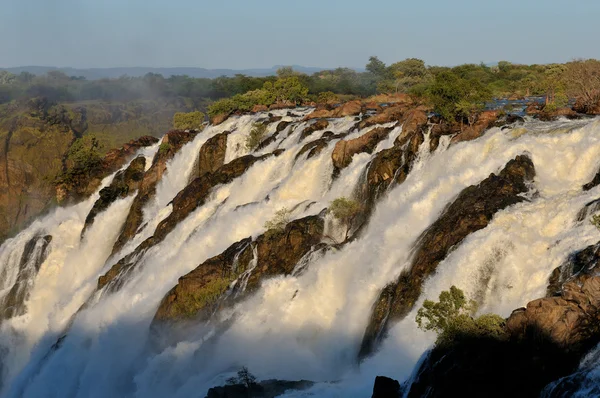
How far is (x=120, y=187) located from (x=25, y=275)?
922cm

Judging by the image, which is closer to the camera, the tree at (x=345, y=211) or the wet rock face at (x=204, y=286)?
the wet rock face at (x=204, y=286)

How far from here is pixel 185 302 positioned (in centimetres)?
2689

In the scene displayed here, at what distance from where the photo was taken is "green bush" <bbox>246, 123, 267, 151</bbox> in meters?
42.8

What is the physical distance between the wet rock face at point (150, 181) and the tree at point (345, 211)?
1652 cm

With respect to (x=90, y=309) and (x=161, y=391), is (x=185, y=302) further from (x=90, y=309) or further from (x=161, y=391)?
(x=90, y=309)

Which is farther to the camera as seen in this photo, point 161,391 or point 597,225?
point 161,391

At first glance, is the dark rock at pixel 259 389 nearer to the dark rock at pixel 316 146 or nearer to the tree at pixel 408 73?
the dark rock at pixel 316 146

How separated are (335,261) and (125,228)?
20.1 meters

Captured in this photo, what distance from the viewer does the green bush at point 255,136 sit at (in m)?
Answer: 42.8

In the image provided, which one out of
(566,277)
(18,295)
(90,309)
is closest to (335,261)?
(566,277)

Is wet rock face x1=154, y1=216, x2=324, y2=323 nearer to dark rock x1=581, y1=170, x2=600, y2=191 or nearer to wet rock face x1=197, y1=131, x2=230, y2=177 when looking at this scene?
dark rock x1=581, y1=170, x2=600, y2=191

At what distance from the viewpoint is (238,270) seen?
89.2 feet

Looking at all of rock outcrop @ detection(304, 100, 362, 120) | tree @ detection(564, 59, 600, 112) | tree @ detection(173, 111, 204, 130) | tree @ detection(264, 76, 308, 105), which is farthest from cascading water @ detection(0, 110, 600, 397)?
tree @ detection(264, 76, 308, 105)

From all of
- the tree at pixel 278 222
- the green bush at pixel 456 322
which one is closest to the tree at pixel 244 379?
the green bush at pixel 456 322
